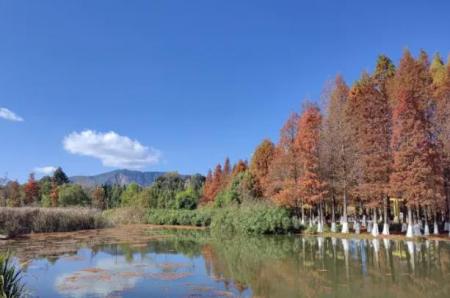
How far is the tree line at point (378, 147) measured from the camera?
2312cm

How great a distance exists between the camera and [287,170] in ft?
103

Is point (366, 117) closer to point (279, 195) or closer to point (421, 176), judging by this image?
point (421, 176)

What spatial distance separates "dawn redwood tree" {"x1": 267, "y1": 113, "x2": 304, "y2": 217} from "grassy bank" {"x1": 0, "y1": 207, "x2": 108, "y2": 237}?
55.9ft

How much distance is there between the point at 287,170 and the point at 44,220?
2006cm

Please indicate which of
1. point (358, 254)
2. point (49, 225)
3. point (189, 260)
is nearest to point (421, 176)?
point (358, 254)

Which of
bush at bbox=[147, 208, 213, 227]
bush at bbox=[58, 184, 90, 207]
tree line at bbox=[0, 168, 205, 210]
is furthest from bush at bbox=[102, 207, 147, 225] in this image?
bush at bbox=[58, 184, 90, 207]

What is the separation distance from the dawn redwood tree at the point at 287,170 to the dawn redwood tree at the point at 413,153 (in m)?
7.66

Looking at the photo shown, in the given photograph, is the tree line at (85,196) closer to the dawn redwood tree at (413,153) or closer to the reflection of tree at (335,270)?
the dawn redwood tree at (413,153)

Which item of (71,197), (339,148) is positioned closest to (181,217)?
(71,197)

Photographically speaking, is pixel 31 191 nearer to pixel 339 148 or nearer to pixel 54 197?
pixel 54 197

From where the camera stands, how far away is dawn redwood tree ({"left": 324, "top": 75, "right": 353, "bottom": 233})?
2786 centimetres

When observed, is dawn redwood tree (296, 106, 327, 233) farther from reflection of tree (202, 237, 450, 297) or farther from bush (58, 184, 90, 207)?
bush (58, 184, 90, 207)

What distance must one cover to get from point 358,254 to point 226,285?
8240 millimetres

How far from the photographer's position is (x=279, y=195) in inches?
1172
